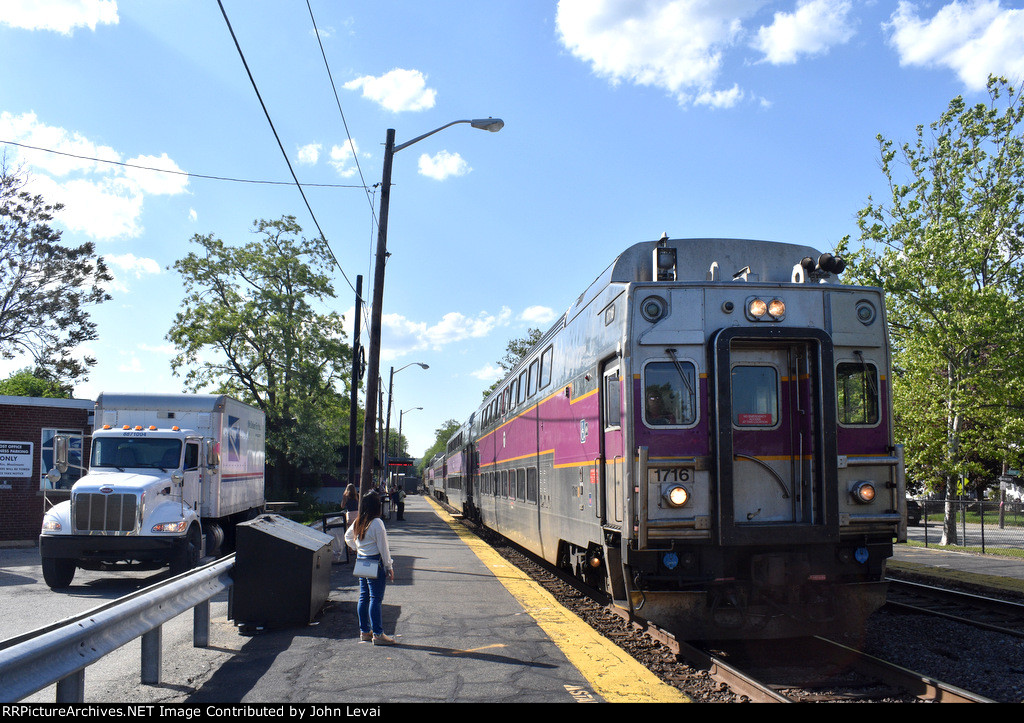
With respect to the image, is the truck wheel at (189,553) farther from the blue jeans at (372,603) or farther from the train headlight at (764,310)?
the train headlight at (764,310)

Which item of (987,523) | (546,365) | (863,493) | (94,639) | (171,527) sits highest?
(546,365)

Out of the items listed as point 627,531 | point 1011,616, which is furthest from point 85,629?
point 1011,616

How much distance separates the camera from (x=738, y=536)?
277 inches

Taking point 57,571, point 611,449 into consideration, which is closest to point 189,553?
point 57,571

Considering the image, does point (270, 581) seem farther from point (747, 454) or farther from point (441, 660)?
point (747, 454)

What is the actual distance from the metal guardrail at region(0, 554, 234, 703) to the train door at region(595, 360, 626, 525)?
147 inches

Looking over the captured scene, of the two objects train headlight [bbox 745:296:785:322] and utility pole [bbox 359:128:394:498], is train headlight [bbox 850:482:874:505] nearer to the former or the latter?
train headlight [bbox 745:296:785:322]

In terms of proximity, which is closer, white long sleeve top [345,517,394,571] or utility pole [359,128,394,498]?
white long sleeve top [345,517,394,571]

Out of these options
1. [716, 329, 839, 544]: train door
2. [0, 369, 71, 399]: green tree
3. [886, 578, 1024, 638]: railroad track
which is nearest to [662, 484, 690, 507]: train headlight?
[716, 329, 839, 544]: train door

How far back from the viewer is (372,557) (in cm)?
762

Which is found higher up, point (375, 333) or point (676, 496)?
point (375, 333)

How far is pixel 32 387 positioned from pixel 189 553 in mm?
41924

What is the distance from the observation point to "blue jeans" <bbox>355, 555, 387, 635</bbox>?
739cm

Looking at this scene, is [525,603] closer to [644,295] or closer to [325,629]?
[325,629]
